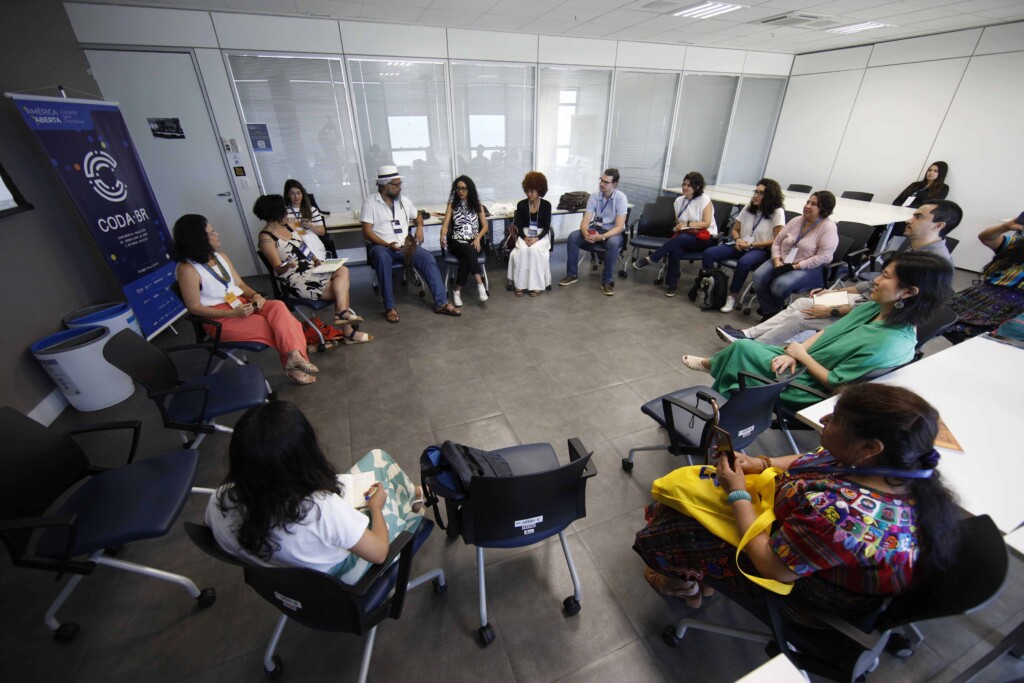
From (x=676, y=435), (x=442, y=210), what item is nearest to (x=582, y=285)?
(x=442, y=210)

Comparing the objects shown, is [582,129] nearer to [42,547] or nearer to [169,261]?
[169,261]

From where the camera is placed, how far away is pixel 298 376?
10.3 ft

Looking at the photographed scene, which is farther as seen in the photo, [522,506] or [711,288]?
[711,288]

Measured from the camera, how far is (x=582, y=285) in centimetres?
521

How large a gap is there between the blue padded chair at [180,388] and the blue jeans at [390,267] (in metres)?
1.98

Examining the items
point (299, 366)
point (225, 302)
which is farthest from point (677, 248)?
point (225, 302)

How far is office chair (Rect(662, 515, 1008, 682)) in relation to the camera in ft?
3.06

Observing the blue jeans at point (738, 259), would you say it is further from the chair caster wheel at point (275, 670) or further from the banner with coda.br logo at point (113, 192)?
the banner with coda.br logo at point (113, 192)

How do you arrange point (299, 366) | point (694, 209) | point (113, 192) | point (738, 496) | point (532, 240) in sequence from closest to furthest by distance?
point (738, 496), point (299, 366), point (113, 192), point (532, 240), point (694, 209)

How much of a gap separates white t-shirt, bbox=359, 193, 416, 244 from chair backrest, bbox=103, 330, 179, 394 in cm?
242

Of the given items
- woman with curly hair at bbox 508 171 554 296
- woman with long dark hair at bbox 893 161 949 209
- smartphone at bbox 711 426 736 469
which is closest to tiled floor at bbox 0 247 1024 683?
smartphone at bbox 711 426 736 469

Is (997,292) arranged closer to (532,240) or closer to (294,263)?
(532,240)

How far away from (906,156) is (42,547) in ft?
31.6

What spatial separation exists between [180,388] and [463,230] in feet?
10.4
